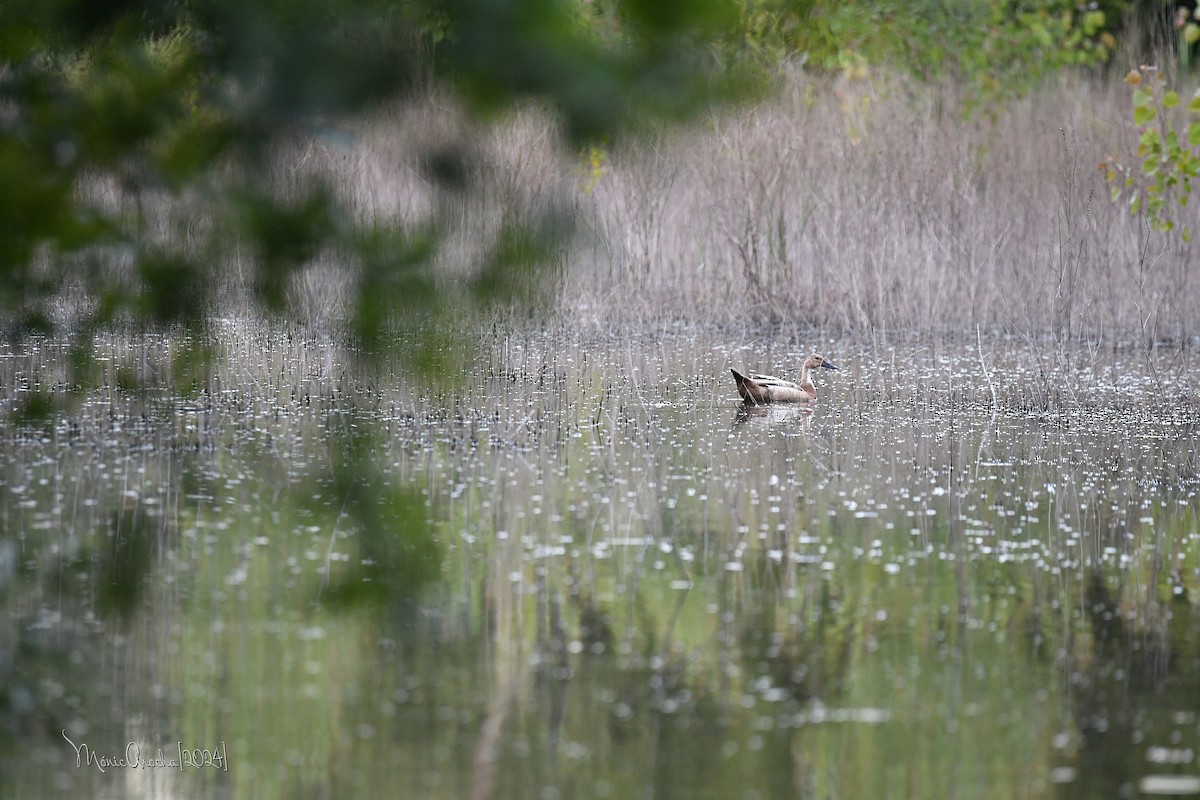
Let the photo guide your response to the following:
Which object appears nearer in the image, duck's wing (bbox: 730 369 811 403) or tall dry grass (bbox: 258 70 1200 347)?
duck's wing (bbox: 730 369 811 403)

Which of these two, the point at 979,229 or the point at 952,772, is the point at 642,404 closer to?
the point at 979,229

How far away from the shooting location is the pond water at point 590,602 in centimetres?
347

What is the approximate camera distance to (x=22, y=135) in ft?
8.69

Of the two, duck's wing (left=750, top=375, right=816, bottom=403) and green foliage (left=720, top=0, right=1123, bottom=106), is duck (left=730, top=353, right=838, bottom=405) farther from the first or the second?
green foliage (left=720, top=0, right=1123, bottom=106)

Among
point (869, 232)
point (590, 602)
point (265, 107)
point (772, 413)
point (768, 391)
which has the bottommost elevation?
point (590, 602)

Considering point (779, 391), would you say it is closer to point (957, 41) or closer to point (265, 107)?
point (265, 107)

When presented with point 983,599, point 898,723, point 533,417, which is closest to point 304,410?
point 533,417

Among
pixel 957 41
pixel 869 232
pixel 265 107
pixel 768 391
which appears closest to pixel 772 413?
pixel 768 391

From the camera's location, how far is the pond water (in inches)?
137

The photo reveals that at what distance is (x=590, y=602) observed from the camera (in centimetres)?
467

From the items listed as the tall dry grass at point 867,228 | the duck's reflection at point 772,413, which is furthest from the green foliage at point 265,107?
the tall dry grass at point 867,228

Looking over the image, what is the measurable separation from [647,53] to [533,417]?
5.52 meters

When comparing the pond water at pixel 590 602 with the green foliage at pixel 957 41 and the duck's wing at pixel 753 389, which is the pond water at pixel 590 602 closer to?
the duck's wing at pixel 753 389

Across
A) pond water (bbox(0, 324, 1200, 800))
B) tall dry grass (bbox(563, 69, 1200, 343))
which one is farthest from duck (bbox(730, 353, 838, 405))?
tall dry grass (bbox(563, 69, 1200, 343))
